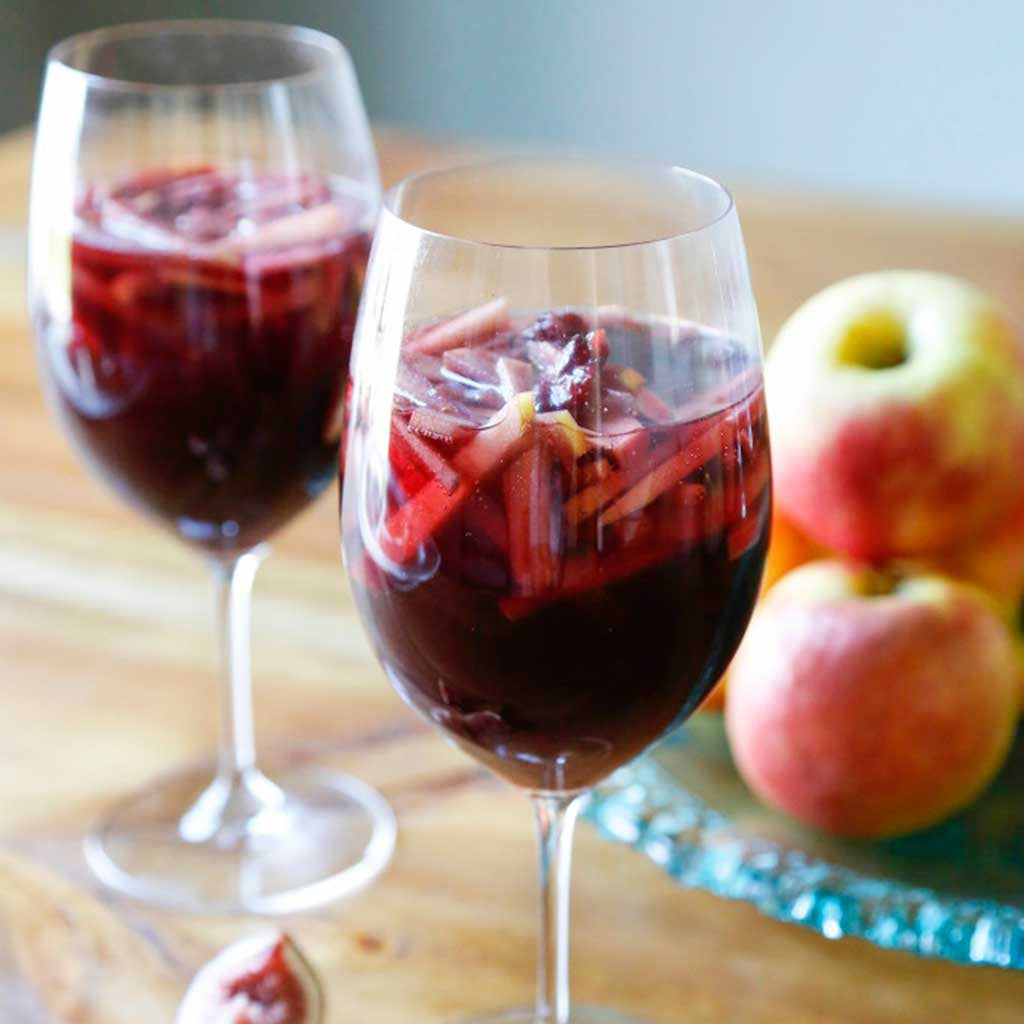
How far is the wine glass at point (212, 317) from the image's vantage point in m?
0.90

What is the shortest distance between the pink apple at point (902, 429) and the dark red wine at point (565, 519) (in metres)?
0.28

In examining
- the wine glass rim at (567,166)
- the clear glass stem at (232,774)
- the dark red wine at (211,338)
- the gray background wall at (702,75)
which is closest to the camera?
the wine glass rim at (567,166)

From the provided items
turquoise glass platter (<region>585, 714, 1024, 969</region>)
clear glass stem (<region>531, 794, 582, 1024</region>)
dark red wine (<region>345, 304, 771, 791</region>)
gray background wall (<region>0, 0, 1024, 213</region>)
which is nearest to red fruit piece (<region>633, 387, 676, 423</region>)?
dark red wine (<region>345, 304, 771, 791</region>)

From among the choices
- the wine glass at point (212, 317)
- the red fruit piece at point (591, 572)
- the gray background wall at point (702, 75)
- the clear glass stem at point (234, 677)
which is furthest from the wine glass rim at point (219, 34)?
the gray background wall at point (702, 75)

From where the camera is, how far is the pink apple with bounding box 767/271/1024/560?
988mm

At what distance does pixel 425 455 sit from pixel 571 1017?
1.09ft

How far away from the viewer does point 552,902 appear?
79cm

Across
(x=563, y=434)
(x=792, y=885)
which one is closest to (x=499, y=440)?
(x=563, y=434)

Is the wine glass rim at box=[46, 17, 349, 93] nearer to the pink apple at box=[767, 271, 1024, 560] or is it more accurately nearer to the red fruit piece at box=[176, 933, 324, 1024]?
the pink apple at box=[767, 271, 1024, 560]

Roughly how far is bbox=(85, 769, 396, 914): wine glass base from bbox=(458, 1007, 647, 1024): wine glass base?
133mm

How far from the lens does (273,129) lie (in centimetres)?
95

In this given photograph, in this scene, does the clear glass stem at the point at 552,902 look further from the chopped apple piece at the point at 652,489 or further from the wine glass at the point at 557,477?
the chopped apple piece at the point at 652,489

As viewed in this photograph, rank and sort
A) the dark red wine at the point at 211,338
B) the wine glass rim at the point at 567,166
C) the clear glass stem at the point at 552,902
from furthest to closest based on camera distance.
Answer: the dark red wine at the point at 211,338, the clear glass stem at the point at 552,902, the wine glass rim at the point at 567,166

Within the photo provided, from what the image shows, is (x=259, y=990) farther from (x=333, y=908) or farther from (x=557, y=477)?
(x=557, y=477)
